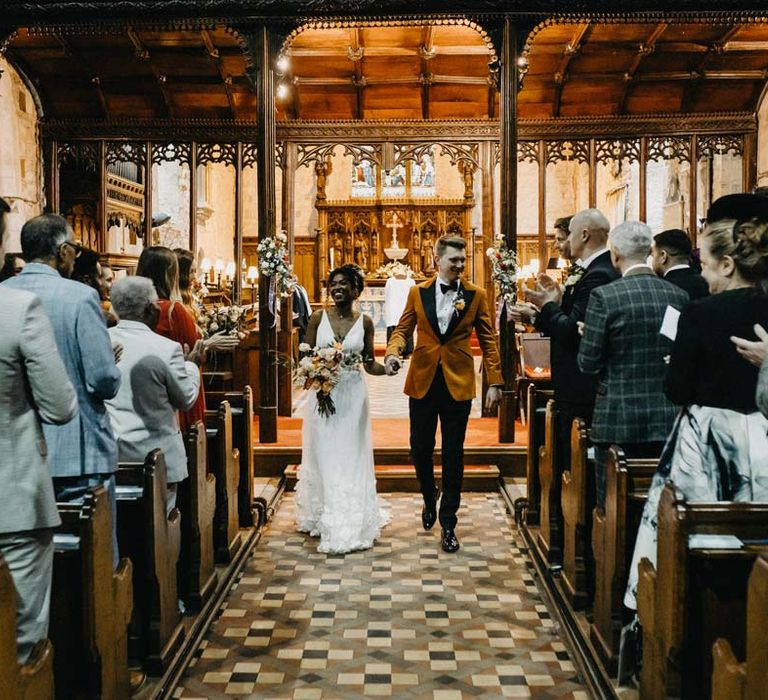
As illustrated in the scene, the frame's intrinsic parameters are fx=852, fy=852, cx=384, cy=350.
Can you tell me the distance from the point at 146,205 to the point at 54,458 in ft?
24.2

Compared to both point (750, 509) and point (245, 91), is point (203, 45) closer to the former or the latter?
point (245, 91)

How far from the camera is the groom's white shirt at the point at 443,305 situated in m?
5.18

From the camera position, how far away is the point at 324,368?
16.8 feet

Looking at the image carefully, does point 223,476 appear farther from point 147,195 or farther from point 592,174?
point 592,174

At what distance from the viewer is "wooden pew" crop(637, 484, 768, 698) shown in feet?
8.18

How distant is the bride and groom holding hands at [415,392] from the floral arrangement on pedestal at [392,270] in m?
10.1

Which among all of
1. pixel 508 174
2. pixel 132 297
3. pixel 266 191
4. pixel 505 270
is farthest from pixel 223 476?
pixel 508 174

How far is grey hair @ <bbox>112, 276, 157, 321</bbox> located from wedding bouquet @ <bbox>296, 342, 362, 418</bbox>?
5.10 feet

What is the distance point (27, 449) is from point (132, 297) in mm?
1283

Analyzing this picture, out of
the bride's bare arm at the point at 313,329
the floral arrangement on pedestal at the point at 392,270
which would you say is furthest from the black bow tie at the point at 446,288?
the floral arrangement on pedestal at the point at 392,270

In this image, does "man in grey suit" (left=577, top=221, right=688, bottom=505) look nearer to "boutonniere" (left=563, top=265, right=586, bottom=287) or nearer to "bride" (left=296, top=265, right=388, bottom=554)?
"boutonniere" (left=563, top=265, right=586, bottom=287)

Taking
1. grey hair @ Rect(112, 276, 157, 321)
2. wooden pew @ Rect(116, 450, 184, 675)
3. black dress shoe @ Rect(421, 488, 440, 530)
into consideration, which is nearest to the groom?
black dress shoe @ Rect(421, 488, 440, 530)

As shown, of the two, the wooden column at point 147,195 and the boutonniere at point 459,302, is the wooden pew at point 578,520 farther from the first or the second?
the wooden column at point 147,195

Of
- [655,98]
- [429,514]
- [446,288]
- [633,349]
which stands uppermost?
[655,98]
